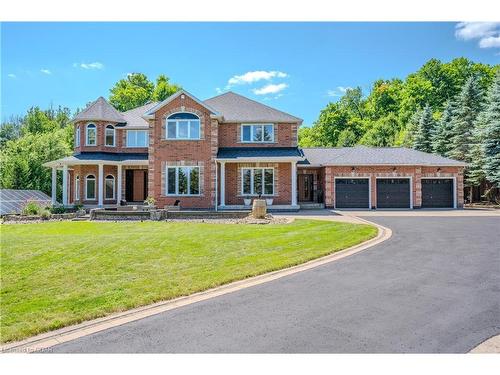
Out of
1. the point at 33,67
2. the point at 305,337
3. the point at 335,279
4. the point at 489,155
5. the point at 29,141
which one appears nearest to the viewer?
the point at 305,337

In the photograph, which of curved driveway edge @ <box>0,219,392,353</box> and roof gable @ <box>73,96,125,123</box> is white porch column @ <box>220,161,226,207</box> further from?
curved driveway edge @ <box>0,219,392,353</box>

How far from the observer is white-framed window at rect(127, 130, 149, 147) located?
27375mm

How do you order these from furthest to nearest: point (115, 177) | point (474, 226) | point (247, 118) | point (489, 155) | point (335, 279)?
point (489, 155) < point (115, 177) < point (247, 118) < point (474, 226) < point (335, 279)

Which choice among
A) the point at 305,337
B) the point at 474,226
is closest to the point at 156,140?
the point at 474,226

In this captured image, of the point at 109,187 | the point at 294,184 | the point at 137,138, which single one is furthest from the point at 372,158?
the point at 109,187

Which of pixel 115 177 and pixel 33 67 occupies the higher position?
pixel 33 67

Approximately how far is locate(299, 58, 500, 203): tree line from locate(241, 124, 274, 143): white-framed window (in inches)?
697

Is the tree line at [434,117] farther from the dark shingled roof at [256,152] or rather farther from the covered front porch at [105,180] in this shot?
the covered front porch at [105,180]

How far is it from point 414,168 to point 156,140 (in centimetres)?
1811

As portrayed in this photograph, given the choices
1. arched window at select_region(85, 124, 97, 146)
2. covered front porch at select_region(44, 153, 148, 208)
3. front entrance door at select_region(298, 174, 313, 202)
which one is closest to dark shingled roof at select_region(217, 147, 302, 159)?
front entrance door at select_region(298, 174, 313, 202)

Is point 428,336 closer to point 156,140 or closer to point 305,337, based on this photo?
point 305,337

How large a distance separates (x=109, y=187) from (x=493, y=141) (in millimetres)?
29737

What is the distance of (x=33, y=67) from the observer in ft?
28.1

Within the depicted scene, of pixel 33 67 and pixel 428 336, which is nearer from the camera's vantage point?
pixel 428 336
